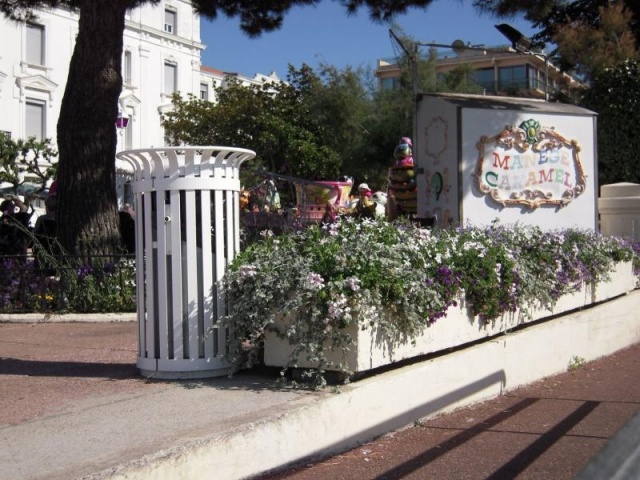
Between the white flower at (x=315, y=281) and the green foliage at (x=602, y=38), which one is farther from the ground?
the green foliage at (x=602, y=38)

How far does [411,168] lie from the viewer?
1270 centimetres

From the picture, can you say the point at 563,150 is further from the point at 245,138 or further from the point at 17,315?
the point at 245,138

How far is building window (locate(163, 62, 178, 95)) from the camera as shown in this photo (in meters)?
46.0

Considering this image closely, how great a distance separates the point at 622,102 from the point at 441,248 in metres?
10.7

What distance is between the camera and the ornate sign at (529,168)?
11094mm

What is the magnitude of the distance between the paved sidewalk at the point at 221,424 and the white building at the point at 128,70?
3121 centimetres

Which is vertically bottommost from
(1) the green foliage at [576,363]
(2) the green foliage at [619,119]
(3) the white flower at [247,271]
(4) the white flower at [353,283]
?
(1) the green foliage at [576,363]

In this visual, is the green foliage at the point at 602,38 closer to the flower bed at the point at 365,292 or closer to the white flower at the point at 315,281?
the flower bed at the point at 365,292

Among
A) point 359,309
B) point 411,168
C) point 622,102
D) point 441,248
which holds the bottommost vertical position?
point 359,309

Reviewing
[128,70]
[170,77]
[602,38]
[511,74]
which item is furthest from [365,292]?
[511,74]

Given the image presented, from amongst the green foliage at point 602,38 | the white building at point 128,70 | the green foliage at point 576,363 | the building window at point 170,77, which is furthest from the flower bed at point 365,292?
the building window at point 170,77

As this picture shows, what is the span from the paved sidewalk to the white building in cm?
3121

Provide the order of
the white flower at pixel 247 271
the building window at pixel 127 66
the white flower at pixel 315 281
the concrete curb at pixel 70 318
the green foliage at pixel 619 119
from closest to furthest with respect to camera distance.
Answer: the white flower at pixel 315 281 → the white flower at pixel 247 271 → the concrete curb at pixel 70 318 → the green foliage at pixel 619 119 → the building window at pixel 127 66

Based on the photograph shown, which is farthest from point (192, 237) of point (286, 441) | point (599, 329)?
point (599, 329)
